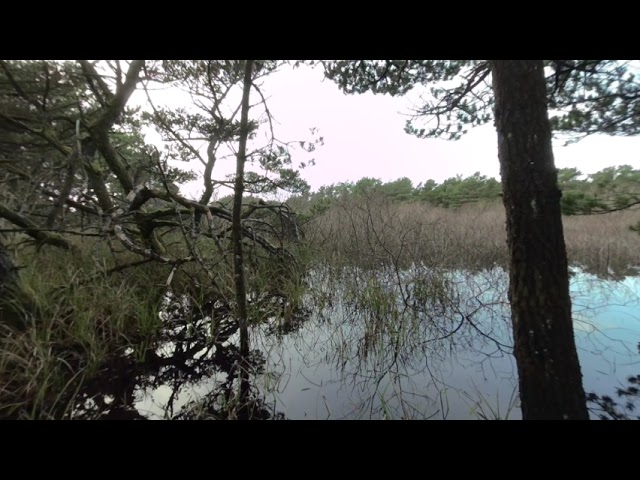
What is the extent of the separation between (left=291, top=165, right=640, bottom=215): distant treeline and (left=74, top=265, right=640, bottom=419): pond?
148 centimetres

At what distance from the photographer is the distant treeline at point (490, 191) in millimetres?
2469

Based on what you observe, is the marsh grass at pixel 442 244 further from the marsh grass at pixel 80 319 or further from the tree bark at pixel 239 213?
the tree bark at pixel 239 213

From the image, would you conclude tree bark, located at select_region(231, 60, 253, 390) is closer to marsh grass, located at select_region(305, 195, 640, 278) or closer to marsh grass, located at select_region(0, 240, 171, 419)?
marsh grass, located at select_region(0, 240, 171, 419)

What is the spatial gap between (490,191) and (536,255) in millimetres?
13218

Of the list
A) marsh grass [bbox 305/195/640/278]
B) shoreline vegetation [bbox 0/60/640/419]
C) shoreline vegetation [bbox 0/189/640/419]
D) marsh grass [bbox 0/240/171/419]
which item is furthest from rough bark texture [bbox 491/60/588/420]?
marsh grass [bbox 0/240/171/419]

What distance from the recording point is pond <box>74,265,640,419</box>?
1884mm

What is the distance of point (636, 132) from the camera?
2.53m

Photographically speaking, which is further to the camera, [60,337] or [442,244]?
[442,244]

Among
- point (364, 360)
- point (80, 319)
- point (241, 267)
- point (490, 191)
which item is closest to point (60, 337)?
point (80, 319)

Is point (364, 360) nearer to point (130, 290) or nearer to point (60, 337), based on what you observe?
point (130, 290)

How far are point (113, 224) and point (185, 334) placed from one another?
193 cm

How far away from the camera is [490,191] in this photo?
1225 centimetres
